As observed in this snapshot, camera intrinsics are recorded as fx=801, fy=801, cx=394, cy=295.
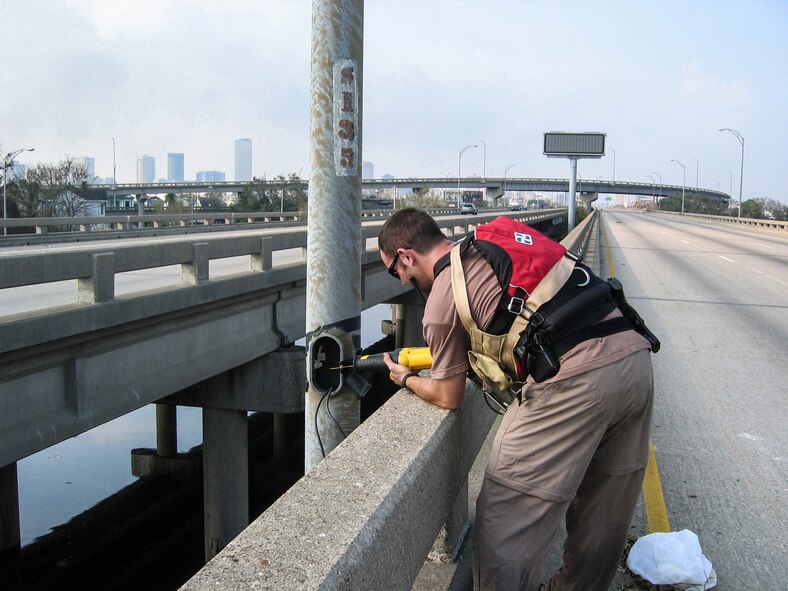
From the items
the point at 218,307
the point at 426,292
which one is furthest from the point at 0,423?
the point at 426,292

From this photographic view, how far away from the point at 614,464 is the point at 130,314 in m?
5.90

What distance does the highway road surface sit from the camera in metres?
4.30

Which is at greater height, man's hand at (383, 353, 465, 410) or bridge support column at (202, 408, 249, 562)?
man's hand at (383, 353, 465, 410)

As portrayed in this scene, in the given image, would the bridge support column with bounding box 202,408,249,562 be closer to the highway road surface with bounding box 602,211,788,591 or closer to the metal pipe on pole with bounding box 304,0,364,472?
the highway road surface with bounding box 602,211,788,591

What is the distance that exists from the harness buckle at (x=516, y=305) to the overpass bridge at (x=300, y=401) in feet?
1.93

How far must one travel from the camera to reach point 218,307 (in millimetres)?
9938

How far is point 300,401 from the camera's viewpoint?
1066 centimetres

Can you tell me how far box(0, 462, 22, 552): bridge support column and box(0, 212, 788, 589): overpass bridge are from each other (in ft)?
0.12

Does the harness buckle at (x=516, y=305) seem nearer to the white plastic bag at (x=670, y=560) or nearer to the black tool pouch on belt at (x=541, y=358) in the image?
the black tool pouch on belt at (x=541, y=358)

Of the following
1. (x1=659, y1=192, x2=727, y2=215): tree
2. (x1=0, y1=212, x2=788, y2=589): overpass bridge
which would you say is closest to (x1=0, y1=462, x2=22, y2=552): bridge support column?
(x1=0, y1=212, x2=788, y2=589): overpass bridge

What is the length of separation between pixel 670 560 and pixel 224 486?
7365mm

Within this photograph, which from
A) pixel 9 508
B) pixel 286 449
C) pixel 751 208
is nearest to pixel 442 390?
pixel 9 508

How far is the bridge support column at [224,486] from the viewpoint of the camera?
1009cm

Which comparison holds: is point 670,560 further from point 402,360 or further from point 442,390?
point 402,360
